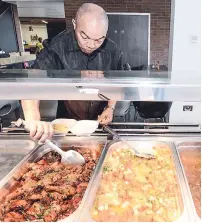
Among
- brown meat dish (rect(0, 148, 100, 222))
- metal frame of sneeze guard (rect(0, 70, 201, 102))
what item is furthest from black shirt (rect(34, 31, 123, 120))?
metal frame of sneeze guard (rect(0, 70, 201, 102))

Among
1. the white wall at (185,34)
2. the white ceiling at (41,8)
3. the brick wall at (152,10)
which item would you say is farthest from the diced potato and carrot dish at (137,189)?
the white ceiling at (41,8)

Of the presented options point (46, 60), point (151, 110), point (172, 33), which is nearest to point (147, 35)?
point (172, 33)

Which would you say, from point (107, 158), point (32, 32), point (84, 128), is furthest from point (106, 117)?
point (32, 32)

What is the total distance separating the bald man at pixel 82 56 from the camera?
6.47ft

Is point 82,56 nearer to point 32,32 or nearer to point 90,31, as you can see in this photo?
point 90,31

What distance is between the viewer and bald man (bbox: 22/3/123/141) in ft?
6.47

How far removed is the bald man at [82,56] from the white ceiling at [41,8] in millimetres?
6762

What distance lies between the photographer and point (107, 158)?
1811mm

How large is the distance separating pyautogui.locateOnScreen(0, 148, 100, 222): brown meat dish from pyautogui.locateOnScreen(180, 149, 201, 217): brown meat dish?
643 millimetres

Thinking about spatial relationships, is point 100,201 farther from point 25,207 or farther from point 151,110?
point 151,110

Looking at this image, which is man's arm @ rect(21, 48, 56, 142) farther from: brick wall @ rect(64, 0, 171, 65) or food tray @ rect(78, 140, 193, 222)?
brick wall @ rect(64, 0, 171, 65)

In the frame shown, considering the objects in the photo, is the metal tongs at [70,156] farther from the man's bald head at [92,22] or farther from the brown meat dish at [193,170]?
the man's bald head at [92,22]

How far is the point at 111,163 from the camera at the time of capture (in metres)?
1.79

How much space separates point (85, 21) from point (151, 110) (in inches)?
79.9
